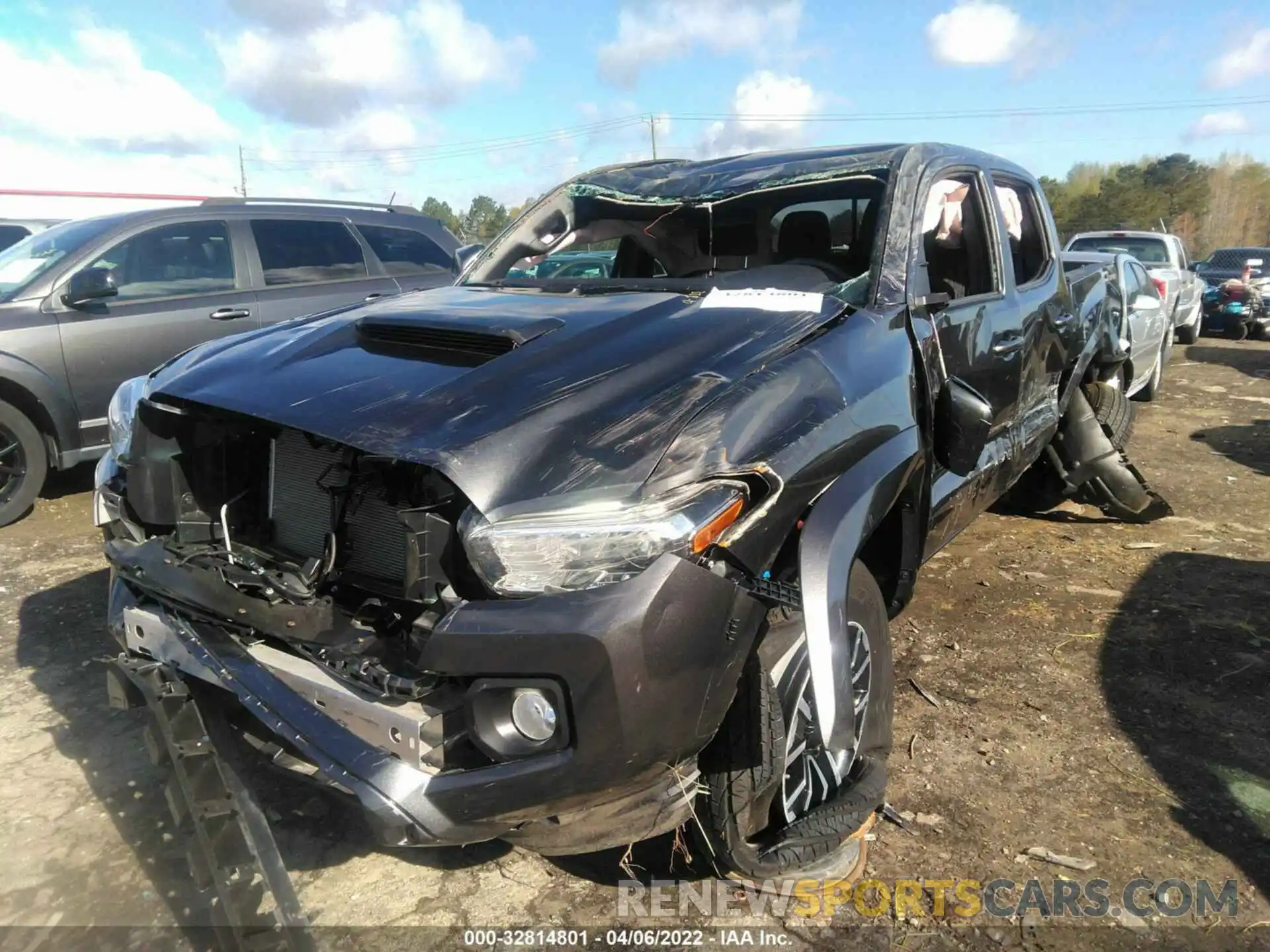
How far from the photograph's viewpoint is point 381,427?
81.4 inches

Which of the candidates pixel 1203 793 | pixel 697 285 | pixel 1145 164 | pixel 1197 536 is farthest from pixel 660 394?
pixel 1145 164

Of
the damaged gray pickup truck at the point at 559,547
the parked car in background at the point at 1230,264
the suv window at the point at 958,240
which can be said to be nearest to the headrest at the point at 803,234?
the damaged gray pickup truck at the point at 559,547

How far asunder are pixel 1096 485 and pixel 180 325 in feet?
18.4

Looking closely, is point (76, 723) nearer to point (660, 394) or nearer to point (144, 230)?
point (660, 394)

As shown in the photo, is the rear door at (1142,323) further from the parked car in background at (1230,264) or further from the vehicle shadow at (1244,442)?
the parked car in background at (1230,264)

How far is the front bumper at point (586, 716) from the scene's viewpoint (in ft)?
5.79

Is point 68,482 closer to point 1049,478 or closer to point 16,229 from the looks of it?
point 1049,478

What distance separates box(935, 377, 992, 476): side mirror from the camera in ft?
9.52

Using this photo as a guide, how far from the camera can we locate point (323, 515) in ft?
8.05

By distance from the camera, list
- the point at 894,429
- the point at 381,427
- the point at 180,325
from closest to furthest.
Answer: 1. the point at 381,427
2. the point at 894,429
3. the point at 180,325

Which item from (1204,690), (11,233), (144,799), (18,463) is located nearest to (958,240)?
(1204,690)

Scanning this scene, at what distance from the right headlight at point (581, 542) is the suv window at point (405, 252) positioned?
553 cm

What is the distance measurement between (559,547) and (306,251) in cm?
545

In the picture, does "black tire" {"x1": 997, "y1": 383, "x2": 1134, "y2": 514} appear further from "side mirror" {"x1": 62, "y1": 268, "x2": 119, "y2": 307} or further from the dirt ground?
"side mirror" {"x1": 62, "y1": 268, "x2": 119, "y2": 307}
